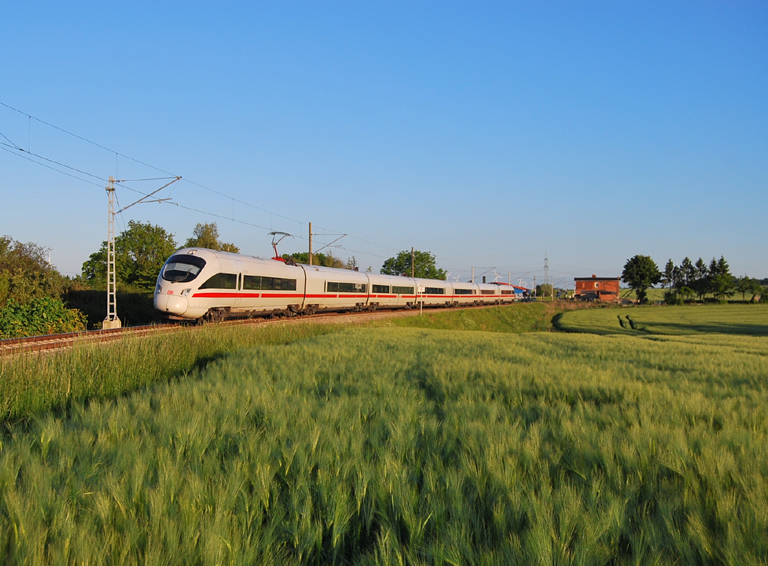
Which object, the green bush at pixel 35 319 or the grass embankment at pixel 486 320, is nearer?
the green bush at pixel 35 319

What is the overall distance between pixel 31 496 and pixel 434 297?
1876 inches

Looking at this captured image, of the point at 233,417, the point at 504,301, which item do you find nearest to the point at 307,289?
the point at 233,417

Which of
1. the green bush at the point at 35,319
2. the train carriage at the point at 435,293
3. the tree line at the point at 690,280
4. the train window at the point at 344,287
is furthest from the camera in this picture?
the tree line at the point at 690,280

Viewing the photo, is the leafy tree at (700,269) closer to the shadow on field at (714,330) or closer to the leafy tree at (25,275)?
the shadow on field at (714,330)

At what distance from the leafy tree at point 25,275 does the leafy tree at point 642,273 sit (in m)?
116

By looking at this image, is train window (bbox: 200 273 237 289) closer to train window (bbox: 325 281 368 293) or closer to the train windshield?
the train windshield

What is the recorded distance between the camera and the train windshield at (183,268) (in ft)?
64.7

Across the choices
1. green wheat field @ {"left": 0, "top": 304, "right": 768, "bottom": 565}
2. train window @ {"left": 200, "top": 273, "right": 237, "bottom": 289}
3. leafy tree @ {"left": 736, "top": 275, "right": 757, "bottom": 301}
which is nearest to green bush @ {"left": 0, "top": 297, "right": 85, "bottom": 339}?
train window @ {"left": 200, "top": 273, "right": 237, "bottom": 289}

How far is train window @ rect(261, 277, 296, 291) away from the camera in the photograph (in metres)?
24.5

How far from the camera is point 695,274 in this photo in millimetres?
104438

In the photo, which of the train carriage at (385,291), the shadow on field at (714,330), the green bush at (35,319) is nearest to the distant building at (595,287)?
the shadow on field at (714,330)

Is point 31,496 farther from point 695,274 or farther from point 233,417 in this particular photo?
point 695,274

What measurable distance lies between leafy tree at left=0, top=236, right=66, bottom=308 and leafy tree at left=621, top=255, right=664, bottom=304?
11591cm

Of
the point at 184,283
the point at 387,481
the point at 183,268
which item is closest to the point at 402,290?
the point at 183,268
